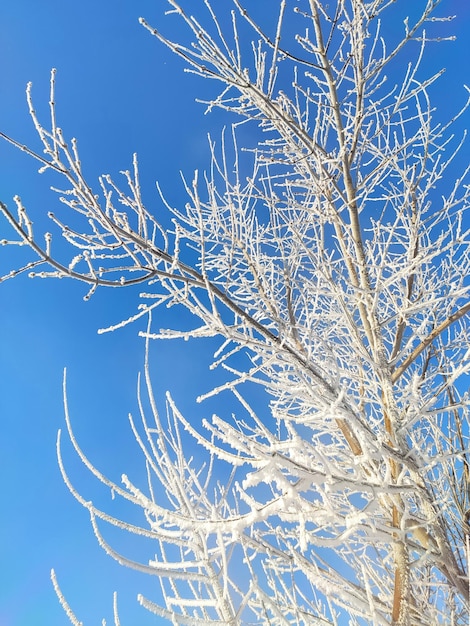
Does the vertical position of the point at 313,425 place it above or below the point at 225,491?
above

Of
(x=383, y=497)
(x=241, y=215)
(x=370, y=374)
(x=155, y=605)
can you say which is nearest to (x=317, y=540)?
(x=155, y=605)

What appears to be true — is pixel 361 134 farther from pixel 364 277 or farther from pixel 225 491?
pixel 225 491

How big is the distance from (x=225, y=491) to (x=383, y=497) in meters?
1.17

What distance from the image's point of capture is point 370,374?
3533 millimetres

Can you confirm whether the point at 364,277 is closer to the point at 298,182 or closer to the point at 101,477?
the point at 298,182

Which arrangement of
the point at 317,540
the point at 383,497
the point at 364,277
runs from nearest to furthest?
the point at 317,540
the point at 383,497
the point at 364,277

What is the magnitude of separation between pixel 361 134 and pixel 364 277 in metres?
1.14

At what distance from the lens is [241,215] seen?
147 inches

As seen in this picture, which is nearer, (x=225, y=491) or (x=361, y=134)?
(x=225, y=491)

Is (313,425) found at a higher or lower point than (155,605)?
higher

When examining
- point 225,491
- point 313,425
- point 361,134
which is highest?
point 361,134

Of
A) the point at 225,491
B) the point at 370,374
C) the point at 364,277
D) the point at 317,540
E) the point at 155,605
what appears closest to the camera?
the point at 155,605

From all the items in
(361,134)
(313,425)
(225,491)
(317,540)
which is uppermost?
(361,134)

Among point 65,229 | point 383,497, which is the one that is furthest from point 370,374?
point 65,229
